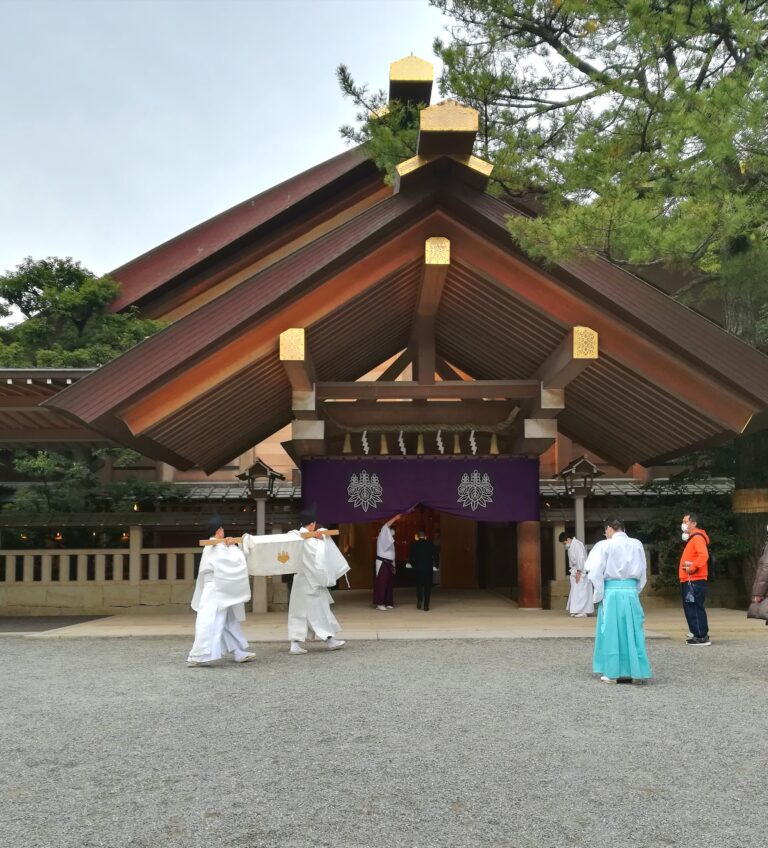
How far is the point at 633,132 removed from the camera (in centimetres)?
854

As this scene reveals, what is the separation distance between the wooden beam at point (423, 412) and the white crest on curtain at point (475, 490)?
3.84 feet

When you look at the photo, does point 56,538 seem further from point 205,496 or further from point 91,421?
point 91,421

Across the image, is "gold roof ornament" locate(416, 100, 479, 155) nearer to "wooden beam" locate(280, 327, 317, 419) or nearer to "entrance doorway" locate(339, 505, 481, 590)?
"wooden beam" locate(280, 327, 317, 419)

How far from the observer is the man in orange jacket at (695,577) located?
8.43 meters

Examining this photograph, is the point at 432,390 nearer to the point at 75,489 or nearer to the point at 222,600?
the point at 222,600

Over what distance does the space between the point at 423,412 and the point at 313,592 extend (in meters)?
5.31

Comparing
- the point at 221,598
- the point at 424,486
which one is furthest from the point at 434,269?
the point at 221,598

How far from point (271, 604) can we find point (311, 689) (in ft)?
21.1

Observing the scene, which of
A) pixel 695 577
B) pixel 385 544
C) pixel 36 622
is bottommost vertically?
pixel 36 622

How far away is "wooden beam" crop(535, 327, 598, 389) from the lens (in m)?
10.0

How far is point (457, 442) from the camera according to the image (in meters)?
13.7

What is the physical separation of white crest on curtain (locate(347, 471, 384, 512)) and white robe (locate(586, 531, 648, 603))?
5.93 m

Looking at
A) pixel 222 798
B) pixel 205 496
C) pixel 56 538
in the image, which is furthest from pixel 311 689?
pixel 205 496

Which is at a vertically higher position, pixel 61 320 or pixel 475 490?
pixel 61 320
